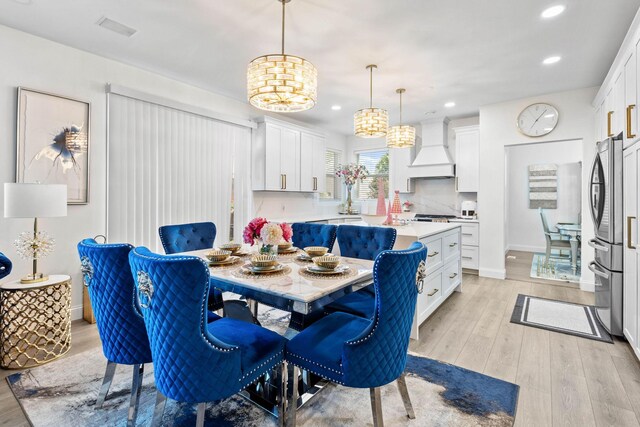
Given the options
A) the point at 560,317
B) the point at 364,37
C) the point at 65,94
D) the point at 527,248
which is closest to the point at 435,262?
the point at 560,317

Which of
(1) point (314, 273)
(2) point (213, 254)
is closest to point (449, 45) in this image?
(1) point (314, 273)

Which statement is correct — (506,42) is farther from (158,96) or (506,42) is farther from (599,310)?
(158,96)

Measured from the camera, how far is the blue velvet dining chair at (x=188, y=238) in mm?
2576

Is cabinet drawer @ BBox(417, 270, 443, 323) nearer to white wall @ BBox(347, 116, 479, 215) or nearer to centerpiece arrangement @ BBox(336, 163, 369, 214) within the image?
white wall @ BBox(347, 116, 479, 215)

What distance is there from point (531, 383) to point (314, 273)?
1.66 m

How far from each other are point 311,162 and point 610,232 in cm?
410

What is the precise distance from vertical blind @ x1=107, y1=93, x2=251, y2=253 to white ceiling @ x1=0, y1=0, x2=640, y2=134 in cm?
54

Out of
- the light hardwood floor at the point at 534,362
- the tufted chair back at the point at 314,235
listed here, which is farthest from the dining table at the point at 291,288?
the light hardwood floor at the point at 534,362

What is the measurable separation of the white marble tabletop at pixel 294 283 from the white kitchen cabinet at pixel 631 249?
6.78ft

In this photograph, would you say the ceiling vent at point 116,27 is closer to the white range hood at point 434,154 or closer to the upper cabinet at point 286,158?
the upper cabinet at point 286,158

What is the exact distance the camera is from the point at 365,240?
2742 millimetres

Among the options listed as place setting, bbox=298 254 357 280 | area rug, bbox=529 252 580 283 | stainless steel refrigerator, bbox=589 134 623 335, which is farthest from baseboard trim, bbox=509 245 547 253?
place setting, bbox=298 254 357 280

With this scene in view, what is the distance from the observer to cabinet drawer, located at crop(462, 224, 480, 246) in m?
5.09

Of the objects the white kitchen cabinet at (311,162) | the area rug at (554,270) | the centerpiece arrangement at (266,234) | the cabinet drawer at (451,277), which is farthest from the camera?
the white kitchen cabinet at (311,162)
